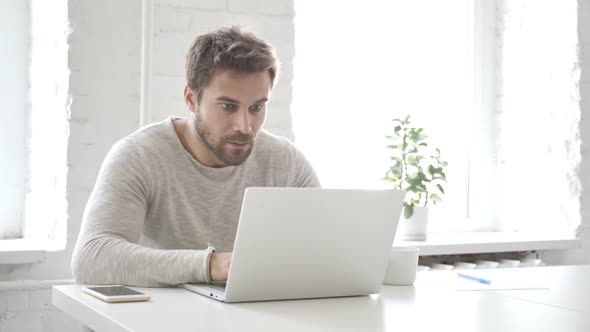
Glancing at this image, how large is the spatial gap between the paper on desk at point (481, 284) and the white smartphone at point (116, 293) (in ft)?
2.23

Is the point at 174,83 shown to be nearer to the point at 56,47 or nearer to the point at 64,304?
the point at 56,47

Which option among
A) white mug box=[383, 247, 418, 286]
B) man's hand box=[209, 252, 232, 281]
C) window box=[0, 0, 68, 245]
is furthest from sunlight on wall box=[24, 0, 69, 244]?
white mug box=[383, 247, 418, 286]

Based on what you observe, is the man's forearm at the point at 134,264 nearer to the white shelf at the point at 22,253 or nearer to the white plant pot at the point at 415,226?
the white shelf at the point at 22,253

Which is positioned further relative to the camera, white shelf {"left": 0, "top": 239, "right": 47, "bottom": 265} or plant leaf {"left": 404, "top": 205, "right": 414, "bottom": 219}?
plant leaf {"left": 404, "top": 205, "right": 414, "bottom": 219}

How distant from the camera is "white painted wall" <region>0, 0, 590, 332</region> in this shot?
252 centimetres

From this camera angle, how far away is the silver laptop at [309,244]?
1.46 m

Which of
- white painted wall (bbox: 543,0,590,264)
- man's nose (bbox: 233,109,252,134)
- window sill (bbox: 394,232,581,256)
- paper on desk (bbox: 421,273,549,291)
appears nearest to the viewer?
paper on desk (bbox: 421,273,549,291)

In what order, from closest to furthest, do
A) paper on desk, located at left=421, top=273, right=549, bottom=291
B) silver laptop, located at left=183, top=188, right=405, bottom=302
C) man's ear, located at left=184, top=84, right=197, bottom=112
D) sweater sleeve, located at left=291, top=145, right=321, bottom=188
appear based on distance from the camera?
1. silver laptop, located at left=183, top=188, right=405, bottom=302
2. paper on desk, located at left=421, top=273, right=549, bottom=291
3. man's ear, located at left=184, top=84, right=197, bottom=112
4. sweater sleeve, located at left=291, top=145, right=321, bottom=188

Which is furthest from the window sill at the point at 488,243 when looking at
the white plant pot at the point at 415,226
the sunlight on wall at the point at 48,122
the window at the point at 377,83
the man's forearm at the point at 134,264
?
the man's forearm at the point at 134,264

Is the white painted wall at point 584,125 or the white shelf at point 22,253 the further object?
the white painted wall at point 584,125

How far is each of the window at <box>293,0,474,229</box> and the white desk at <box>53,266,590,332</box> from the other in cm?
162

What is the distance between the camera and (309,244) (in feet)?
5.01

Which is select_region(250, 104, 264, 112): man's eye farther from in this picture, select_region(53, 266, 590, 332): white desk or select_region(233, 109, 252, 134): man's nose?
select_region(53, 266, 590, 332): white desk

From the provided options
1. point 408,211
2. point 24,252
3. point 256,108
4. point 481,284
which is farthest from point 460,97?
point 24,252
